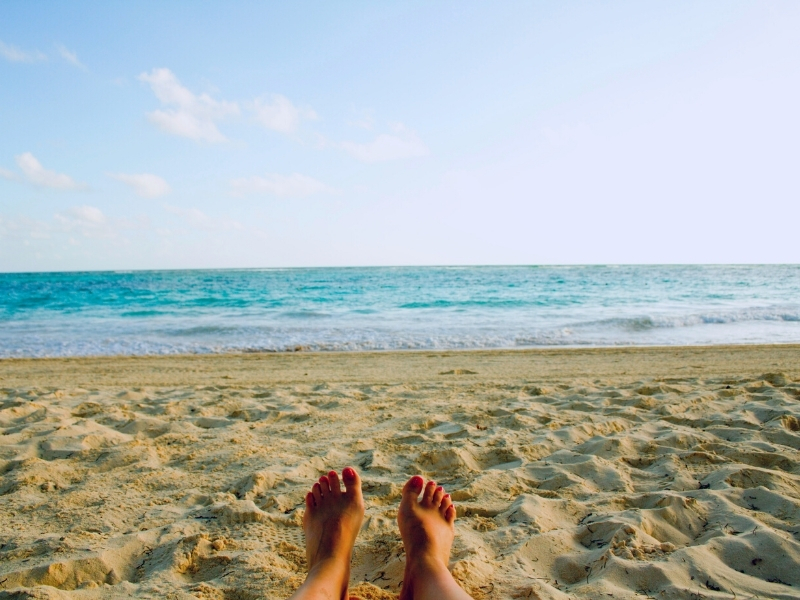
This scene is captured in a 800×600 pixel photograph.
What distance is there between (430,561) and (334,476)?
647mm

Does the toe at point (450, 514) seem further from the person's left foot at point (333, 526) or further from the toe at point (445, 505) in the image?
the person's left foot at point (333, 526)

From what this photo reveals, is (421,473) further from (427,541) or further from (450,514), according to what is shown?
(427,541)

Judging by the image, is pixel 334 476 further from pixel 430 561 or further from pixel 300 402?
pixel 300 402

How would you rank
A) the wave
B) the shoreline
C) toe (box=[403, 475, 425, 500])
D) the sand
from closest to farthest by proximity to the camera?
1. the sand
2. toe (box=[403, 475, 425, 500])
3. the shoreline
4. the wave

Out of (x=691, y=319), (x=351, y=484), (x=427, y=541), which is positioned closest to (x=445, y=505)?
(x=427, y=541)

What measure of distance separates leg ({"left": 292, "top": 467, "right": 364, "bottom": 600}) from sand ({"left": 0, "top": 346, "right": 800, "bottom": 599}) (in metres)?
0.08

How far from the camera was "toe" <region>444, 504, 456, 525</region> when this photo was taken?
1878 mm

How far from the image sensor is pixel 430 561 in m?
1.58

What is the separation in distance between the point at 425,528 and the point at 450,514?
0.23 m

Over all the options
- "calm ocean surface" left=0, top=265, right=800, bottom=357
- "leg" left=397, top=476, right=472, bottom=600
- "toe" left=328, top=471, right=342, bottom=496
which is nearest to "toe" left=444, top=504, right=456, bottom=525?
"leg" left=397, top=476, right=472, bottom=600

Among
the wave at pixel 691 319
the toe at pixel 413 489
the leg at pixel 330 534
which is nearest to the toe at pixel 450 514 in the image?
the toe at pixel 413 489

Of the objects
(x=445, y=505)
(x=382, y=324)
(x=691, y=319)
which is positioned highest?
(x=445, y=505)

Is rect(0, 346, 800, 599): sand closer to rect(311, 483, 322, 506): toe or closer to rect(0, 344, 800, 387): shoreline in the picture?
rect(311, 483, 322, 506): toe

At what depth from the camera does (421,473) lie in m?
2.42
